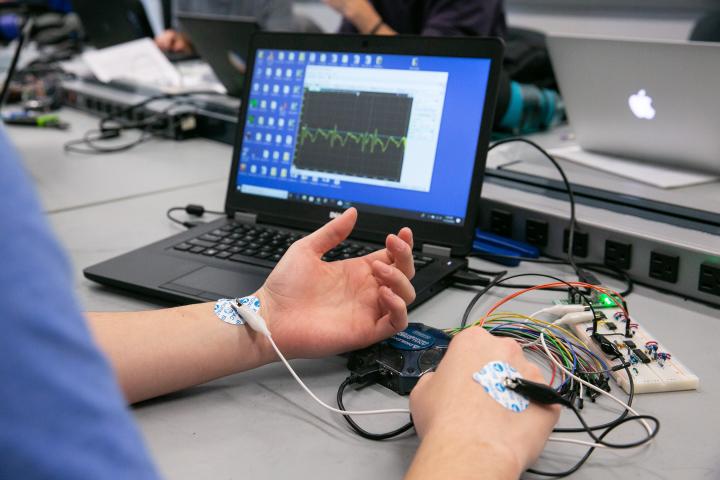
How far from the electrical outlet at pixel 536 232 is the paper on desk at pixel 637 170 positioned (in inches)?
10.4

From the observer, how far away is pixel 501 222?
1.13m

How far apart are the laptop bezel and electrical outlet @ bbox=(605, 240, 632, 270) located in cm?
23

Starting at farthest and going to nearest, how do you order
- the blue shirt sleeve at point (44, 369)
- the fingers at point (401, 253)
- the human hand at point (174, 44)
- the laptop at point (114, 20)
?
the human hand at point (174, 44)
the laptop at point (114, 20)
the fingers at point (401, 253)
the blue shirt sleeve at point (44, 369)

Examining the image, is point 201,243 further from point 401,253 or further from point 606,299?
point 606,299

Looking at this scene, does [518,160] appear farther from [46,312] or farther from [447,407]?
[46,312]

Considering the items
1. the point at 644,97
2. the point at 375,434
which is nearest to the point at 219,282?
the point at 375,434

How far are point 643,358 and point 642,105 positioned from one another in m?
0.62

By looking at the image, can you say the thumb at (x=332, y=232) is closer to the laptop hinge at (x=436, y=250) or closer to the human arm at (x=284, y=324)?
the human arm at (x=284, y=324)

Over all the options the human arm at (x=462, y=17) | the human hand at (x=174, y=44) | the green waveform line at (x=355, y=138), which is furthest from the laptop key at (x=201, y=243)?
the human hand at (x=174, y=44)

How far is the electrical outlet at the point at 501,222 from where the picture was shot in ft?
3.67

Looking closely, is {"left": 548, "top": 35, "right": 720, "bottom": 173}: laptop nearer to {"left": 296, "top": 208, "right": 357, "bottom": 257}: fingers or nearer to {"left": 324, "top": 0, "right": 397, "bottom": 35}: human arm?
{"left": 296, "top": 208, "right": 357, "bottom": 257}: fingers

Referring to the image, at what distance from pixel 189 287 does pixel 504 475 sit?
20.4 inches

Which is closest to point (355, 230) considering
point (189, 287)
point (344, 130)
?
point (344, 130)

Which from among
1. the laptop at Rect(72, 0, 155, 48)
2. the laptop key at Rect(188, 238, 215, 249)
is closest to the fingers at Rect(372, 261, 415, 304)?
the laptop key at Rect(188, 238, 215, 249)
